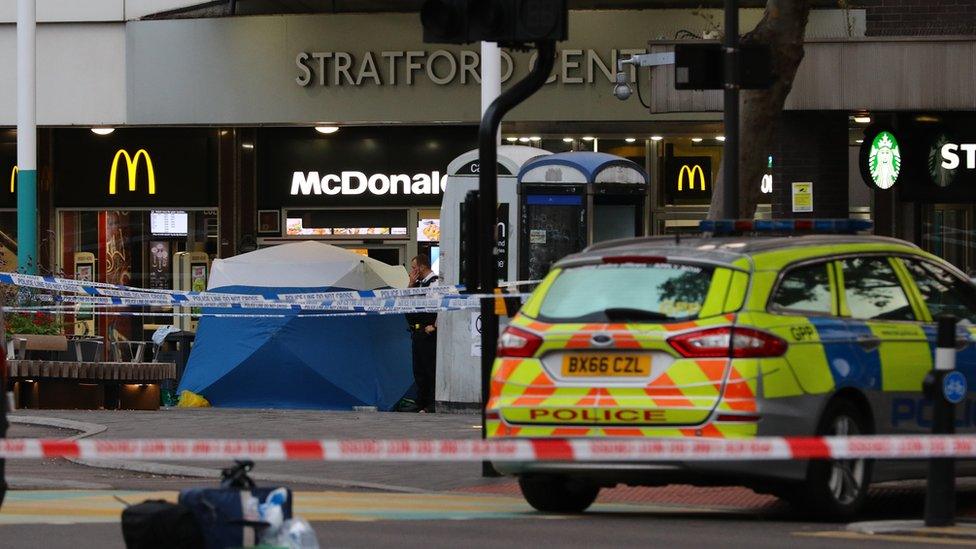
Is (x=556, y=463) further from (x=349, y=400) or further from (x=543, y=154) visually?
(x=349, y=400)

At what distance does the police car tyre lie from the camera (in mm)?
10102

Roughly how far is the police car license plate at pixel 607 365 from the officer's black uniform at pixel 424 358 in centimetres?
1119

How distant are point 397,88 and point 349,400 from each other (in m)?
6.79

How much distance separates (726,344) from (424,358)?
11.7 m

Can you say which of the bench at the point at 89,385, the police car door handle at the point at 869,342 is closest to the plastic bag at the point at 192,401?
the bench at the point at 89,385

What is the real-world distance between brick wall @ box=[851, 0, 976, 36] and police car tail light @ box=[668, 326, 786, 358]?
51.1ft

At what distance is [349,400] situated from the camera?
2161 cm

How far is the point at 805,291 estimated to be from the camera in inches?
412

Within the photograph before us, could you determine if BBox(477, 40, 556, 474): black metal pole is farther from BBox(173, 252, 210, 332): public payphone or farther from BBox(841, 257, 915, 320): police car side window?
BBox(173, 252, 210, 332): public payphone

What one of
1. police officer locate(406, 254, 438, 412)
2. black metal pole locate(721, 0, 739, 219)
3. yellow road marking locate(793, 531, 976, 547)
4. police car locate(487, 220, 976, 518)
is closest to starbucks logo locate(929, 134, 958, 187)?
police officer locate(406, 254, 438, 412)

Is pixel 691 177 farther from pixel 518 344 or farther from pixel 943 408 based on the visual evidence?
pixel 943 408

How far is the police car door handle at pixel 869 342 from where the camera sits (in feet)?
34.4

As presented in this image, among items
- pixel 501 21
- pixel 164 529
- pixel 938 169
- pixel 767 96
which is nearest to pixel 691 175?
pixel 938 169

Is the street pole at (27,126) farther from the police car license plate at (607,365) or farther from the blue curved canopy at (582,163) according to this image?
the police car license plate at (607,365)
